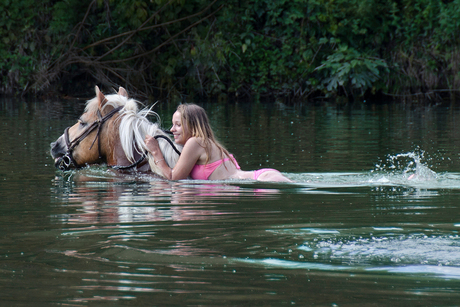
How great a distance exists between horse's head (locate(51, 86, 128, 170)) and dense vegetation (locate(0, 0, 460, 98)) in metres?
14.4

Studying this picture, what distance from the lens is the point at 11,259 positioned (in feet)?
11.0

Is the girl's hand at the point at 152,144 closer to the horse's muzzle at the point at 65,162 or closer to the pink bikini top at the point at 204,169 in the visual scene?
the pink bikini top at the point at 204,169

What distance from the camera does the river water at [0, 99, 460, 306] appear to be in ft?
9.28

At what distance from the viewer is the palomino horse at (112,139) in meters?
5.96

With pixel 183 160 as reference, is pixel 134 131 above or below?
above

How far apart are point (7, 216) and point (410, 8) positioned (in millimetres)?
18524

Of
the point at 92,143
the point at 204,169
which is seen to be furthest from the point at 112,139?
the point at 204,169

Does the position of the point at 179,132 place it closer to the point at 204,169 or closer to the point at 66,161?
the point at 204,169

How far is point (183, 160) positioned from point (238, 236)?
2352 mm

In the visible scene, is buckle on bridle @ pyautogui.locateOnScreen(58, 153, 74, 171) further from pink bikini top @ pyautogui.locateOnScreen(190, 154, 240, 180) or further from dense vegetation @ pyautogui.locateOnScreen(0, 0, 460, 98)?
dense vegetation @ pyautogui.locateOnScreen(0, 0, 460, 98)

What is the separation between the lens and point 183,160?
6.06 m

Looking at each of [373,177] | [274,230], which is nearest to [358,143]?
[373,177]

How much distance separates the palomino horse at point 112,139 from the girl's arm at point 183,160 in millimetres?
79

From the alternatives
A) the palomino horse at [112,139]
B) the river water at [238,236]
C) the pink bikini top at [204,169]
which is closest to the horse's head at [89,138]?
the palomino horse at [112,139]
